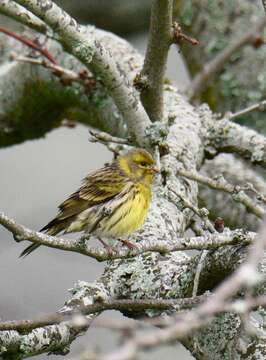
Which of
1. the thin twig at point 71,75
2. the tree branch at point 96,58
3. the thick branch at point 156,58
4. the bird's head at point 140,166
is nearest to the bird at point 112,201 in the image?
the bird's head at point 140,166

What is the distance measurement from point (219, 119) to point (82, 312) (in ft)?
7.81

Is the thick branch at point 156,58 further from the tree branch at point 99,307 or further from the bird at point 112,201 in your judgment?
the tree branch at point 99,307

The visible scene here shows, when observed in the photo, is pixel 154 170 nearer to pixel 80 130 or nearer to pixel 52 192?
pixel 52 192

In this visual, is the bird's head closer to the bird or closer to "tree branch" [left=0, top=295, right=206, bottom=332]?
the bird

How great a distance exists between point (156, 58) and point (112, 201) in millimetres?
653

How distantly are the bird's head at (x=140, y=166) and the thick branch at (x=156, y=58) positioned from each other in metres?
0.24

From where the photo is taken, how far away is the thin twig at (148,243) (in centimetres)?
241

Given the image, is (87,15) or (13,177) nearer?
(13,177)

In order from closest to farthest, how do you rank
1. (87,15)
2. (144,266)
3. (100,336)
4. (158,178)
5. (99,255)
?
(99,255)
(144,266)
(100,336)
(158,178)
(87,15)

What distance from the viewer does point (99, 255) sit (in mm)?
2646

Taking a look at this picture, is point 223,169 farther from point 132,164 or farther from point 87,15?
point 87,15

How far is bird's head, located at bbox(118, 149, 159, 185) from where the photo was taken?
13.4 feet

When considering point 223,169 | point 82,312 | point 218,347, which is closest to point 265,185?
point 223,169

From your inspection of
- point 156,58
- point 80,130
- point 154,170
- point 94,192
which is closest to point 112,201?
point 94,192
